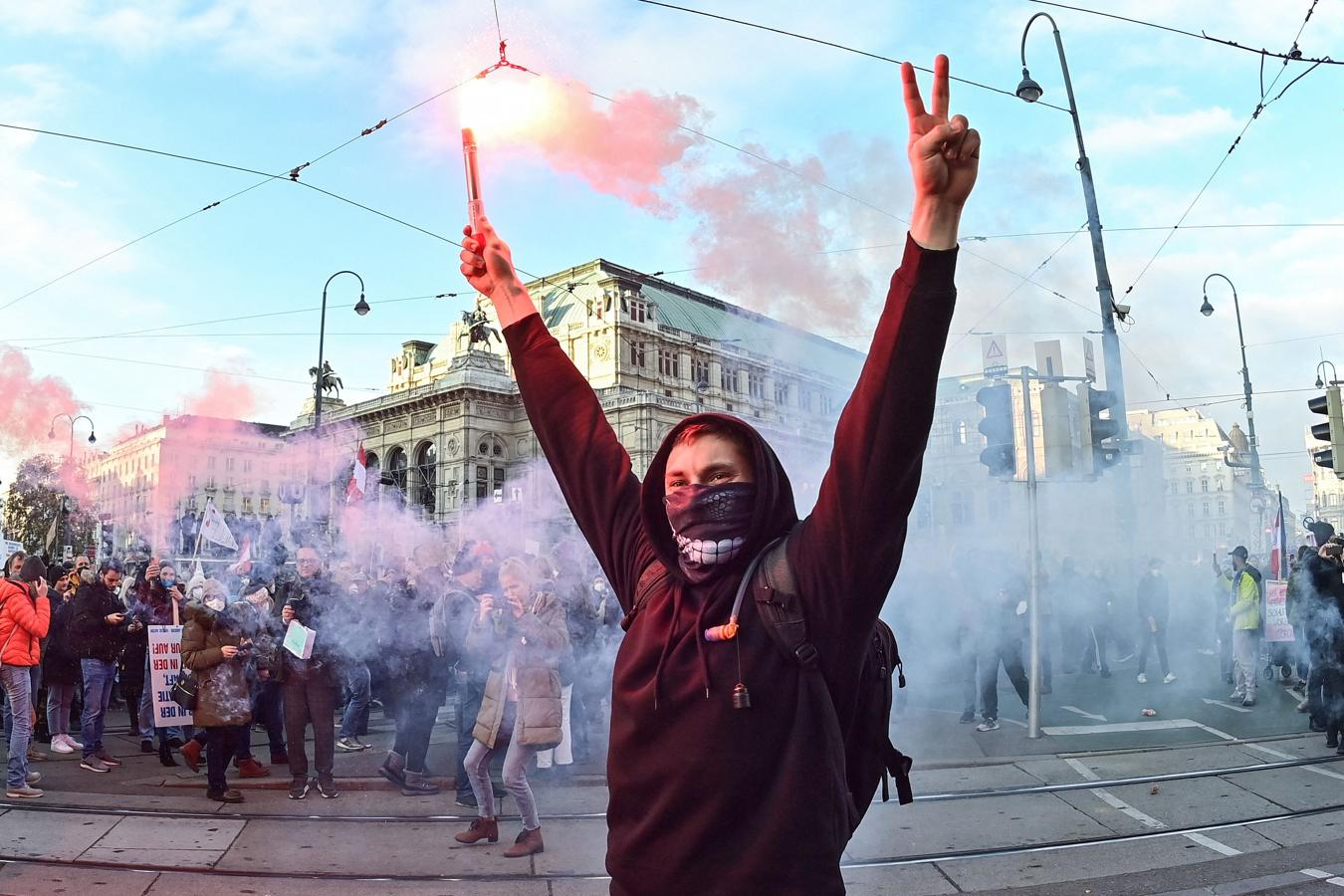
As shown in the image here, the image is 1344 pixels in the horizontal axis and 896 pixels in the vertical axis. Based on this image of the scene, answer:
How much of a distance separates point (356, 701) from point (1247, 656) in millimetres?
11044

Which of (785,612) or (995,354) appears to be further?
(995,354)

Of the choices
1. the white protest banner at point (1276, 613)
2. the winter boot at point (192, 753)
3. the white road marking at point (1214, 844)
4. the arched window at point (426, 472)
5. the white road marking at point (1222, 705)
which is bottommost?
the white road marking at point (1222, 705)

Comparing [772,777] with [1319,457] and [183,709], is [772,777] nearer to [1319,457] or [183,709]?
[183,709]

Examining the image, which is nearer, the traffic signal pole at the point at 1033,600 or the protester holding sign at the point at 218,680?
the protester holding sign at the point at 218,680

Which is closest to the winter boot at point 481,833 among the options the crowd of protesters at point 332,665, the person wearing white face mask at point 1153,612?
the crowd of protesters at point 332,665

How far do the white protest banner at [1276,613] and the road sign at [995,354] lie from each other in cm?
566

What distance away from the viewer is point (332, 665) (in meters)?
9.17

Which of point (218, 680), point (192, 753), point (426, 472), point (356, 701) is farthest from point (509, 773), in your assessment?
point (426, 472)

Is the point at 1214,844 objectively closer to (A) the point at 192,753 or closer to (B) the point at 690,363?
(A) the point at 192,753

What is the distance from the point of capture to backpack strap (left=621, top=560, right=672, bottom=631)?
221 centimetres

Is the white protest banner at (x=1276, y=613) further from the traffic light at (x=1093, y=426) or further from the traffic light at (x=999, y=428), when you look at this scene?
the traffic light at (x=999, y=428)

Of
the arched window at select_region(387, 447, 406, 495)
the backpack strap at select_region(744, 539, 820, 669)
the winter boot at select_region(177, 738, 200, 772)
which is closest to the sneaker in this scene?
the winter boot at select_region(177, 738, 200, 772)

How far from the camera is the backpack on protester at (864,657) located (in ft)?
6.47

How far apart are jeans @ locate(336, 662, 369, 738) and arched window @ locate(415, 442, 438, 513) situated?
50320 millimetres
